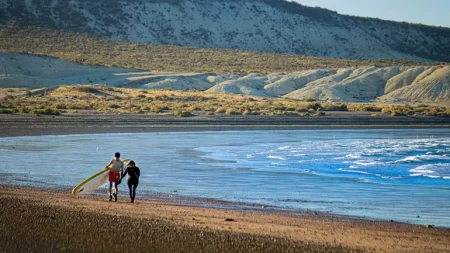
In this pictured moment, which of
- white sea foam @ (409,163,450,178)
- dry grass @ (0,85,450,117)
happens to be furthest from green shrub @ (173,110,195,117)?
white sea foam @ (409,163,450,178)

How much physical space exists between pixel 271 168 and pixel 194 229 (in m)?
13.0

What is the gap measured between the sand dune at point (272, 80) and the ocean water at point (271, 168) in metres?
40.3

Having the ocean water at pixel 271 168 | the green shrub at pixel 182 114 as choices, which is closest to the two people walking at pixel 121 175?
the ocean water at pixel 271 168

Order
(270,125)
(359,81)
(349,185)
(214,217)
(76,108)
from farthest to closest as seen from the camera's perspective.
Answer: (359,81) → (76,108) → (270,125) → (349,185) → (214,217)

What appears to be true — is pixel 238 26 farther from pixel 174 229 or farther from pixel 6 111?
pixel 174 229

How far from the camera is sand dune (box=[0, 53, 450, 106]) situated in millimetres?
83875

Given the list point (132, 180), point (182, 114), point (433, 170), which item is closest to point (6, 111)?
point (182, 114)

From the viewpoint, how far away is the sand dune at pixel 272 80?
275 ft

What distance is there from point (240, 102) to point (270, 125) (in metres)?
17.1

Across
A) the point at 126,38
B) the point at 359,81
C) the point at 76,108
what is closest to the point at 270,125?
the point at 76,108

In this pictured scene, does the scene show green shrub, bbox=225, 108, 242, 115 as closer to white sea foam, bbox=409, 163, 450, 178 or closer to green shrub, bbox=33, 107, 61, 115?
green shrub, bbox=33, 107, 61, 115

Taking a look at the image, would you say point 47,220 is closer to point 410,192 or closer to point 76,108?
point 410,192

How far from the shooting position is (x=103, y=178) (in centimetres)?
2062

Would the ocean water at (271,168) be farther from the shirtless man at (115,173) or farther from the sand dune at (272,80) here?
the sand dune at (272,80)
